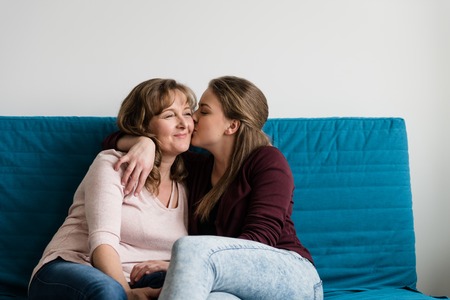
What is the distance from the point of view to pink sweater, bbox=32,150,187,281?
1770mm

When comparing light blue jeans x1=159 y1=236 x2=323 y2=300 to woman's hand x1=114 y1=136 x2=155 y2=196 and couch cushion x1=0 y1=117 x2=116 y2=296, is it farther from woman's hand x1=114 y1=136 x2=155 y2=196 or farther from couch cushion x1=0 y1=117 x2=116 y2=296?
Result: couch cushion x1=0 y1=117 x2=116 y2=296

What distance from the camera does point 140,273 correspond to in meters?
1.76

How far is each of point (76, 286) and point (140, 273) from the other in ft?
0.78

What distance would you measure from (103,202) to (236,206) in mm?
415

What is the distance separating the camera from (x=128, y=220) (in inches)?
75.9

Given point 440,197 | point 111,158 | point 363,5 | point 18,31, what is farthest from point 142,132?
point 440,197

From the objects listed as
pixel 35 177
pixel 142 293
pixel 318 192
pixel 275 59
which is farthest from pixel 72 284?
pixel 275 59

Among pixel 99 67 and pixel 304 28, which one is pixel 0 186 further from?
pixel 304 28

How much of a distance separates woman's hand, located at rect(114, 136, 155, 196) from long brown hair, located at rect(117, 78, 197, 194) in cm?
8

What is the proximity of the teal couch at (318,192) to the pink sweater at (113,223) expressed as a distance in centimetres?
25

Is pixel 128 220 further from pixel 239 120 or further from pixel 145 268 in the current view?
pixel 239 120

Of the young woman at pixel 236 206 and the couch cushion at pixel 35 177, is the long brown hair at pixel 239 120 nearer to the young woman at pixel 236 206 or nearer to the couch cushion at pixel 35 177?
the young woman at pixel 236 206

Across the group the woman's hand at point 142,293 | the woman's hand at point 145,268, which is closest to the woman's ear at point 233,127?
the woman's hand at point 145,268

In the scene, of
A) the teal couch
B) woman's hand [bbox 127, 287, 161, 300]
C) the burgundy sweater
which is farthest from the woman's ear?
woman's hand [bbox 127, 287, 161, 300]
